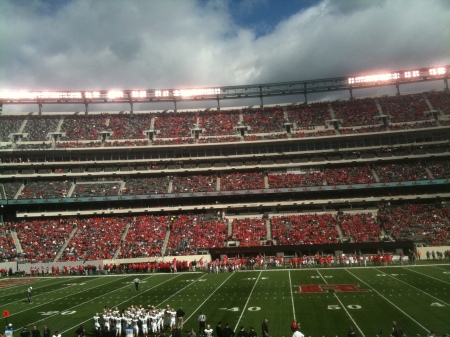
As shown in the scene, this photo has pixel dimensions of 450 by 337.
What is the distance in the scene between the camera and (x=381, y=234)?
47.2 meters

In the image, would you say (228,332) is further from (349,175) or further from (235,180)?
(349,175)

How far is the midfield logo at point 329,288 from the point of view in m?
25.3

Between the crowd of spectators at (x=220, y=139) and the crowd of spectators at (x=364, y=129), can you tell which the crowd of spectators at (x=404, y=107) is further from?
the crowd of spectators at (x=220, y=139)

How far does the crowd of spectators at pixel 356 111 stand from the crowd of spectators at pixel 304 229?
675 inches

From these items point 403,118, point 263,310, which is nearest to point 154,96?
point 403,118

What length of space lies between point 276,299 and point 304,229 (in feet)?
88.6

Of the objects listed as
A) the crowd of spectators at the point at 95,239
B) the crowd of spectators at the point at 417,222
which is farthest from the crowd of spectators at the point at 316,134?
the crowd of spectators at the point at 95,239

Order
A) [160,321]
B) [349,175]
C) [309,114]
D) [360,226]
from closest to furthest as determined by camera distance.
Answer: [160,321]
[360,226]
[349,175]
[309,114]

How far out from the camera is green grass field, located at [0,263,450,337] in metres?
18.4

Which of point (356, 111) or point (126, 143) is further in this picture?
point (356, 111)

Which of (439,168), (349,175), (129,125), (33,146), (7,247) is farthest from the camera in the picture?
(129,125)

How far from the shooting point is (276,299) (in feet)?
77.5

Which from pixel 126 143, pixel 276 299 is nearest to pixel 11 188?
pixel 126 143

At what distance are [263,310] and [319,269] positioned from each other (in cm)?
1765
